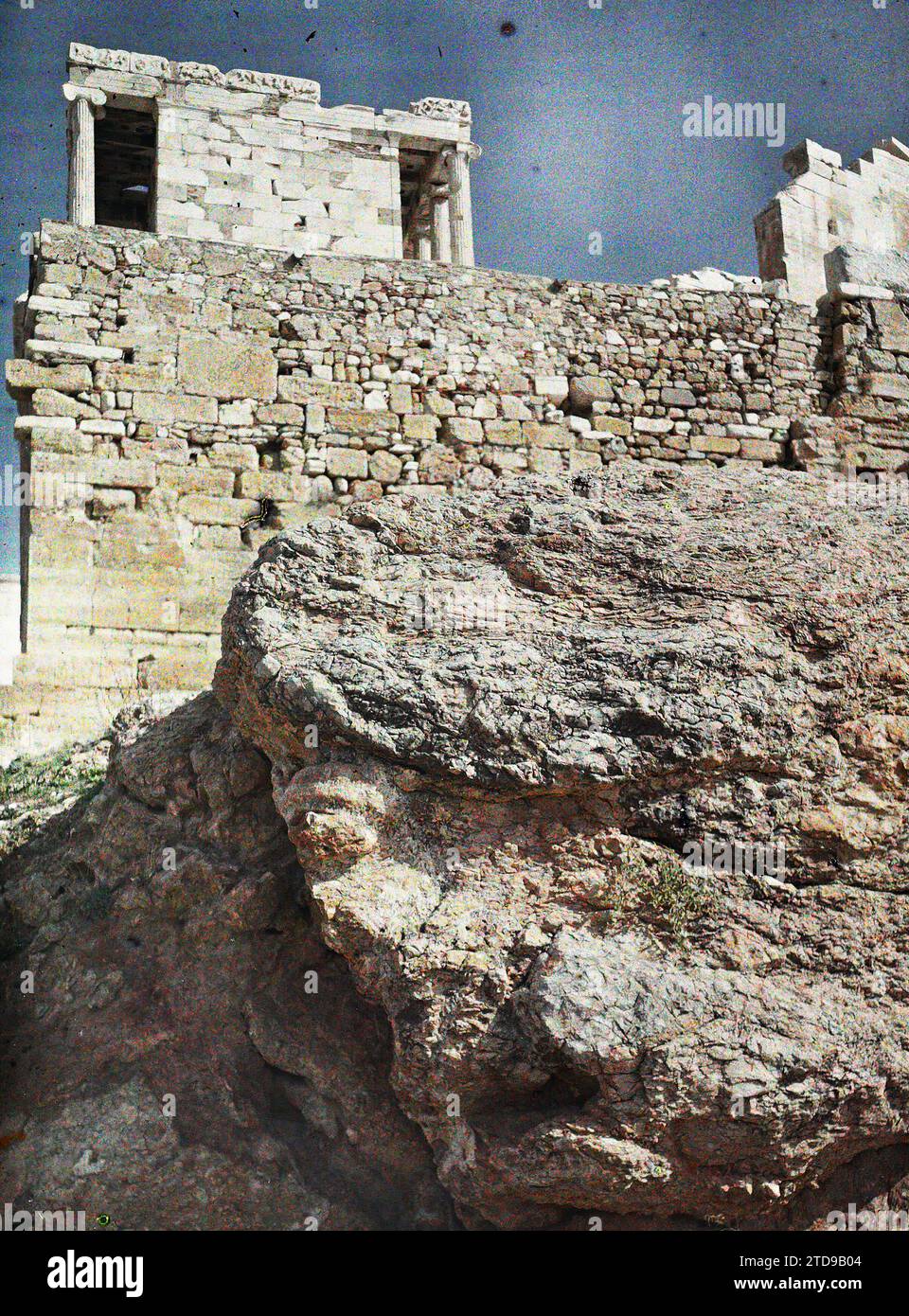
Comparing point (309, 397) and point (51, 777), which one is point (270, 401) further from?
point (51, 777)

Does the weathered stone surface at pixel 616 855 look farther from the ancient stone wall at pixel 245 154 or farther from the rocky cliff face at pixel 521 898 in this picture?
the ancient stone wall at pixel 245 154

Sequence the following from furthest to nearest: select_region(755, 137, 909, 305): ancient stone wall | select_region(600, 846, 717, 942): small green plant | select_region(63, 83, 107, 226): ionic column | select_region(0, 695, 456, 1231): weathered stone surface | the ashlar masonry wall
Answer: select_region(63, 83, 107, 226): ionic column
select_region(755, 137, 909, 305): ancient stone wall
the ashlar masonry wall
select_region(0, 695, 456, 1231): weathered stone surface
select_region(600, 846, 717, 942): small green plant

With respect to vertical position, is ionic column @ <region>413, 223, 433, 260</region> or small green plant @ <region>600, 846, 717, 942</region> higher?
ionic column @ <region>413, 223, 433, 260</region>

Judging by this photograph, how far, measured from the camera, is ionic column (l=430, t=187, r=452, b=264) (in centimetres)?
1658

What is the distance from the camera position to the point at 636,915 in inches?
153

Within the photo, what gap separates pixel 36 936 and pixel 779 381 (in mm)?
7965

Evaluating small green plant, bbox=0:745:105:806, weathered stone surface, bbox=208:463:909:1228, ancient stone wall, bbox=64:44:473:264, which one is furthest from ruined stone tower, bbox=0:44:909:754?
ancient stone wall, bbox=64:44:473:264

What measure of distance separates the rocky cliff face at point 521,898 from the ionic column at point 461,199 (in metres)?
12.5

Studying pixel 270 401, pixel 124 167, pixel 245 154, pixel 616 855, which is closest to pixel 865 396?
pixel 270 401

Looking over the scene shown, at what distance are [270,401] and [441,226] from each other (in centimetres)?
891

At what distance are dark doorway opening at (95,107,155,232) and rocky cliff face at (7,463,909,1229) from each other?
11.6m

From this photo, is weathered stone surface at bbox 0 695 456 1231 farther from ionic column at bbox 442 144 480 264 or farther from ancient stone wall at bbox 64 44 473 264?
ionic column at bbox 442 144 480 264

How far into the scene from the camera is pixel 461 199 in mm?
16312

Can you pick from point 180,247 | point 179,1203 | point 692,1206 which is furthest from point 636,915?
point 180,247
